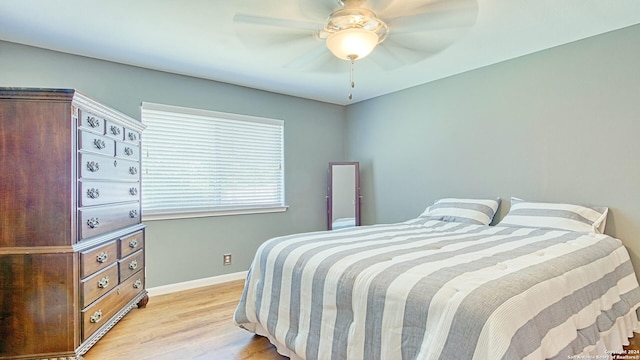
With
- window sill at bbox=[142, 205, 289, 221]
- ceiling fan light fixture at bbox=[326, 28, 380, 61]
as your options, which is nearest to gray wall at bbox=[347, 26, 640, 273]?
window sill at bbox=[142, 205, 289, 221]

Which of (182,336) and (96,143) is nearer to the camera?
(96,143)

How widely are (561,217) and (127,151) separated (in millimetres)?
3494

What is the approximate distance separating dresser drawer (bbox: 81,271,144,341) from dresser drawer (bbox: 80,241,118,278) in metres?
0.22

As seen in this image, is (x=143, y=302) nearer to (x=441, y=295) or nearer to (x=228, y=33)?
(x=228, y=33)

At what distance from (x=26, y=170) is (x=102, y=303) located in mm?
982

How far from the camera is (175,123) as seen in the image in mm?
3438

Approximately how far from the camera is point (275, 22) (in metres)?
2.30

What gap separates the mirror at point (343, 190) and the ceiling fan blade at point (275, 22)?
229cm

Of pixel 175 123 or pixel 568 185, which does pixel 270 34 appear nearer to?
pixel 175 123

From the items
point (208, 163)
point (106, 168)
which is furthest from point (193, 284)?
point (106, 168)

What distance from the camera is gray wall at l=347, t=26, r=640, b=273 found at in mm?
2498

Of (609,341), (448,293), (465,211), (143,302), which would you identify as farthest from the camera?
(465,211)

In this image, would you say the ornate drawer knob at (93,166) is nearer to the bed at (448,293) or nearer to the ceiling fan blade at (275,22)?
the bed at (448,293)

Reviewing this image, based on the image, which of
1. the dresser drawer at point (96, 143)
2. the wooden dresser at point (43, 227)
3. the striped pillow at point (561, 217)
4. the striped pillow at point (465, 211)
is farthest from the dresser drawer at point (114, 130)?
the striped pillow at point (561, 217)
